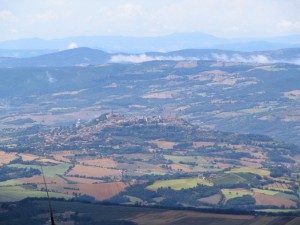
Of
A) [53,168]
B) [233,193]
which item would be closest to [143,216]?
[233,193]

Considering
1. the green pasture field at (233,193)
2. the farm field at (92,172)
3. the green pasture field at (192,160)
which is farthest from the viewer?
the green pasture field at (192,160)

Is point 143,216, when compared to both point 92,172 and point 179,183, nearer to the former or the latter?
point 179,183

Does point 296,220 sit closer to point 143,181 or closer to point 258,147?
point 143,181

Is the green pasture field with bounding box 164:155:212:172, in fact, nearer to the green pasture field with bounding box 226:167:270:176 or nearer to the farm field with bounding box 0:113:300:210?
the farm field with bounding box 0:113:300:210

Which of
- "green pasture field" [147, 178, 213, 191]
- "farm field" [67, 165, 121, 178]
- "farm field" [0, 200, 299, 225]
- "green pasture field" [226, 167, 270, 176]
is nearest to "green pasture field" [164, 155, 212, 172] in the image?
"green pasture field" [226, 167, 270, 176]

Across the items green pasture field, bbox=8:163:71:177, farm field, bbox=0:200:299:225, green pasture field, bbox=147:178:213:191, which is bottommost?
green pasture field, bbox=8:163:71:177

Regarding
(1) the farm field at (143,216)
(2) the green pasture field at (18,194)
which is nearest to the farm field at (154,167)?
(2) the green pasture field at (18,194)

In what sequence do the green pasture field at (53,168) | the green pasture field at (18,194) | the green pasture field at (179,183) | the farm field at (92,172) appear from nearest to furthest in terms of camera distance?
the green pasture field at (18,194) < the green pasture field at (179,183) < the green pasture field at (53,168) < the farm field at (92,172)

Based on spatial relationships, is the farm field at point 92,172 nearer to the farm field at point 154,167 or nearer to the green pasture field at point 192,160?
the farm field at point 154,167

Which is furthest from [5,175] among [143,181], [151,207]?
[151,207]
